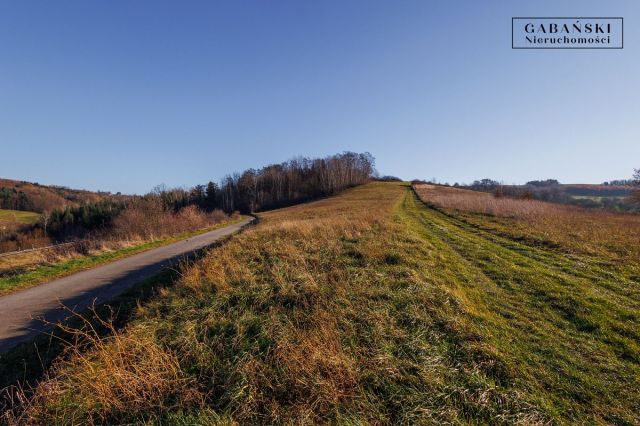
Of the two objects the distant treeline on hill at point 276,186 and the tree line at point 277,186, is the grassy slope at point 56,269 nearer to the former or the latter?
the distant treeline on hill at point 276,186

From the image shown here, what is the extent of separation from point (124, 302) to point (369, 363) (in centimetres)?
862

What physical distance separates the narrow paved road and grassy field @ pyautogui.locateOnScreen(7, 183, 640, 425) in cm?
262

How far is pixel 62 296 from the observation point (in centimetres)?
957

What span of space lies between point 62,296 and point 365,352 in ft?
37.3

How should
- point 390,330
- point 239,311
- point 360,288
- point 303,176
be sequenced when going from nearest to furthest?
point 390,330
point 239,311
point 360,288
point 303,176

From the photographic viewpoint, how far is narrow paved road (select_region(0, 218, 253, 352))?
23.8ft

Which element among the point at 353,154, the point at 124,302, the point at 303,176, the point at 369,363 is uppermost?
the point at 353,154

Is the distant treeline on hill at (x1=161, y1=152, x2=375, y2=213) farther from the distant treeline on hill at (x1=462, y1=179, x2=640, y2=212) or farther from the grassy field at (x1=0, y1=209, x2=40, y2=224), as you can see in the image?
the distant treeline on hill at (x1=462, y1=179, x2=640, y2=212)

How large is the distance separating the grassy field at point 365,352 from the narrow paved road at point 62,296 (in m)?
2.62

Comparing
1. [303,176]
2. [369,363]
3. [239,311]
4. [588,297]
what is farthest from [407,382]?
[303,176]

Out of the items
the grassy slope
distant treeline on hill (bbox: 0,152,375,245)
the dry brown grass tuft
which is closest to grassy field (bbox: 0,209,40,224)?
distant treeline on hill (bbox: 0,152,375,245)

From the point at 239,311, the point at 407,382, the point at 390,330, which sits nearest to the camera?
the point at 407,382

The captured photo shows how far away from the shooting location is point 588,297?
259 inches

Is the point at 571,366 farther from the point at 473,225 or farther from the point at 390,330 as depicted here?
the point at 473,225
